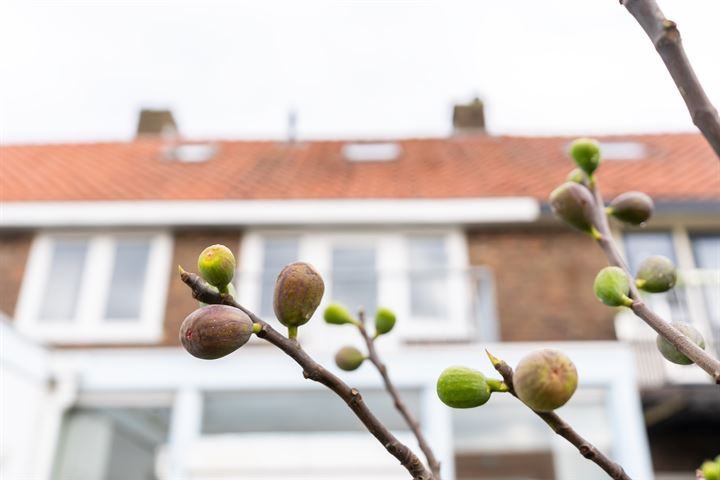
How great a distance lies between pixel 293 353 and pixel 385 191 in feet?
28.4

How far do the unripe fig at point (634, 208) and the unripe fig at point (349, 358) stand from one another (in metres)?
0.46

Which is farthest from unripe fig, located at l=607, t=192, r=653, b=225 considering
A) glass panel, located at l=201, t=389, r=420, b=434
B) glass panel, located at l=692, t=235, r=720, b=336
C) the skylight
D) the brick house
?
the skylight

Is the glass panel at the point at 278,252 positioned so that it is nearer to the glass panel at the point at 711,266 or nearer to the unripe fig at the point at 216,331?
the glass panel at the point at 711,266

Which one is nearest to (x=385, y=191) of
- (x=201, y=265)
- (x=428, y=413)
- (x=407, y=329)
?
(x=407, y=329)

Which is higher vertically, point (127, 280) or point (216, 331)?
point (127, 280)

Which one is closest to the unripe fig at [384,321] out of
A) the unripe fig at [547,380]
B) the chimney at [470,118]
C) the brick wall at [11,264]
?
the unripe fig at [547,380]

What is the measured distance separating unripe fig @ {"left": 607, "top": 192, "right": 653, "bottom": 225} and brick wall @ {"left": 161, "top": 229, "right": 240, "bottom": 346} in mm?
7226

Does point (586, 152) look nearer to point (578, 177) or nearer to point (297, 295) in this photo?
point (578, 177)

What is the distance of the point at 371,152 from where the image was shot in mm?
11477

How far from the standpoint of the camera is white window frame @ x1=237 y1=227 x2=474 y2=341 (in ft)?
25.3

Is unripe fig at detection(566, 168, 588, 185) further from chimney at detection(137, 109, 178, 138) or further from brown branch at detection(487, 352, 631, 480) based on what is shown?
chimney at detection(137, 109, 178, 138)

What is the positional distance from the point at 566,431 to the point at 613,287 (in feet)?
0.67

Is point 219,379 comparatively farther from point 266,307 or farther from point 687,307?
point 687,307

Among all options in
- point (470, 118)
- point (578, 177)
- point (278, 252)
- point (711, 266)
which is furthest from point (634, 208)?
point (470, 118)
